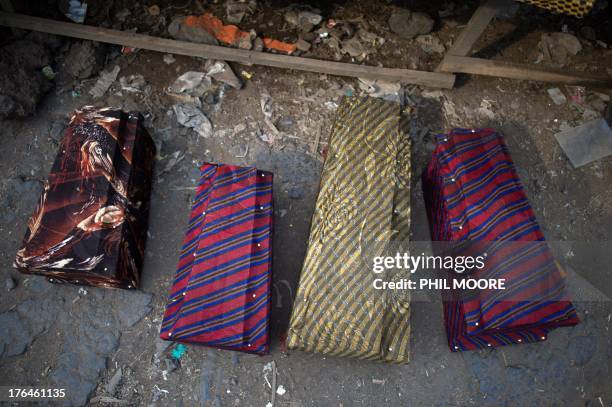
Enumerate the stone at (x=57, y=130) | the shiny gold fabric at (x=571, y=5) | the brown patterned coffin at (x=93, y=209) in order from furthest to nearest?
the stone at (x=57, y=130) → the brown patterned coffin at (x=93, y=209) → the shiny gold fabric at (x=571, y=5)

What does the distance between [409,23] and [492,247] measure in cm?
374

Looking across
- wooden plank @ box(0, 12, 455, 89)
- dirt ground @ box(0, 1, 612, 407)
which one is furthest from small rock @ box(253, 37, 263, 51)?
dirt ground @ box(0, 1, 612, 407)

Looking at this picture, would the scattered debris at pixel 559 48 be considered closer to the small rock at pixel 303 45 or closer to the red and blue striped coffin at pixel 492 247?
the red and blue striped coffin at pixel 492 247

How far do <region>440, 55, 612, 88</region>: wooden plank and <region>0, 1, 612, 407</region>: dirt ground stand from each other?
37 centimetres

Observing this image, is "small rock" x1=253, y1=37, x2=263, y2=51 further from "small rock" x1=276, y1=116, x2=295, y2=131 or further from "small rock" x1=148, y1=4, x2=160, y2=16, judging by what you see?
"small rock" x1=148, y1=4, x2=160, y2=16

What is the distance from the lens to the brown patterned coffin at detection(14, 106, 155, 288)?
161 inches

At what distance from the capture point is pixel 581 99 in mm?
6016

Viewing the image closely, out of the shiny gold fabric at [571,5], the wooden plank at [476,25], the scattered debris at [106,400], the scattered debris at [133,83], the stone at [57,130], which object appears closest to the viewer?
the shiny gold fabric at [571,5]

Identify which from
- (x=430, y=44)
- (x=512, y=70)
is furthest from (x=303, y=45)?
(x=512, y=70)

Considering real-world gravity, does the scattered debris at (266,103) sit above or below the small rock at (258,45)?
below

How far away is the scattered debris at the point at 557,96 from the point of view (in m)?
5.99

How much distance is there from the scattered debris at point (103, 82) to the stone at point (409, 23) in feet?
13.3

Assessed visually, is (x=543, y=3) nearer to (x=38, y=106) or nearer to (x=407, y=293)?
(x=407, y=293)

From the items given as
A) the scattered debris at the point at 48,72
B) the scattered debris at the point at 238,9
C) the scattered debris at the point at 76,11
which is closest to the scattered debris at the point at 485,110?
the scattered debris at the point at 238,9
